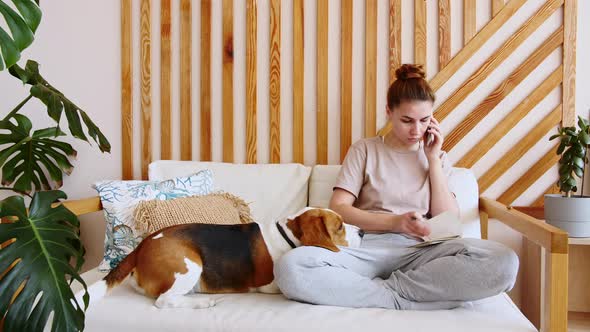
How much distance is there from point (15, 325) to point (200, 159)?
51.7 inches

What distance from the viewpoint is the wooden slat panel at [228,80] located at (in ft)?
7.45

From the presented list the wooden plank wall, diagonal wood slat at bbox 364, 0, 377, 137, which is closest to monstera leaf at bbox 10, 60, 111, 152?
the wooden plank wall

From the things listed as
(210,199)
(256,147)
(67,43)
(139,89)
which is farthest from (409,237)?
(67,43)

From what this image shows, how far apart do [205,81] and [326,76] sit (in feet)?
1.87

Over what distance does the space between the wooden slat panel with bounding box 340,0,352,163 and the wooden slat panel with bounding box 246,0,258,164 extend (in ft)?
1.31

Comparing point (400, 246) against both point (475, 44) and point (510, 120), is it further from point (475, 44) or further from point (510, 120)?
point (475, 44)

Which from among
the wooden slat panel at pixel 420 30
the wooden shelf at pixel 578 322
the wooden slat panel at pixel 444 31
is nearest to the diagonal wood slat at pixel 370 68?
the wooden slat panel at pixel 420 30

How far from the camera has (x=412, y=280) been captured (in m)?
1.35

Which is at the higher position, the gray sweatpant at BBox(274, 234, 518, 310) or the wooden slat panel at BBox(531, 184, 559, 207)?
the wooden slat panel at BBox(531, 184, 559, 207)

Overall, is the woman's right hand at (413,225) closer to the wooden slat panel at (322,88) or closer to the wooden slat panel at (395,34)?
the wooden slat panel at (322,88)

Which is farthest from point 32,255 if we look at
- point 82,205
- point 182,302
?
point 82,205

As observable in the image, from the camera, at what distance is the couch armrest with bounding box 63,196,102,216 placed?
176 centimetres

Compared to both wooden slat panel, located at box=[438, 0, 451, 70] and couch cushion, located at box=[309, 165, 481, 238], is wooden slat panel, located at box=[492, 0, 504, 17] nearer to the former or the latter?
wooden slat panel, located at box=[438, 0, 451, 70]

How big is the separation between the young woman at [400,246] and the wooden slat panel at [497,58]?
0.35 meters
